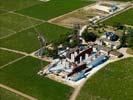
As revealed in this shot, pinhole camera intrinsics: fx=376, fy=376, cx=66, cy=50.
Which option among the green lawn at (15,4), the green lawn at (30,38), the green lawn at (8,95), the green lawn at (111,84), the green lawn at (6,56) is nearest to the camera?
the green lawn at (111,84)

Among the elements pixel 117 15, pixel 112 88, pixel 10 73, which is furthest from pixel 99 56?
pixel 117 15

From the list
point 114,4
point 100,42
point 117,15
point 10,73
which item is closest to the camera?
point 10,73

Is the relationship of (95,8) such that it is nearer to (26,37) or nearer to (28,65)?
(26,37)

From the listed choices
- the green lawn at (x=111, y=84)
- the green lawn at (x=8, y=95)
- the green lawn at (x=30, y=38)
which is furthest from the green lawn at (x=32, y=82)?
the green lawn at (x=30, y=38)

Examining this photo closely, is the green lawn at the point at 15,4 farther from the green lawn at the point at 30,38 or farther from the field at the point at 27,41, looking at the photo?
the green lawn at the point at 30,38

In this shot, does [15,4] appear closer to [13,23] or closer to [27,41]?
[13,23]

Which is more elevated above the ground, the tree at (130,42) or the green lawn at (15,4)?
the tree at (130,42)
